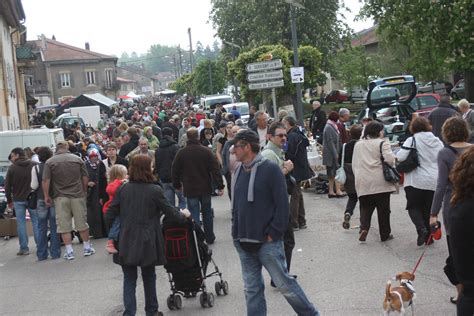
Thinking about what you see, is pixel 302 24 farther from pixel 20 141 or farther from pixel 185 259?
pixel 185 259

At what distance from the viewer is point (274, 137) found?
8.74 metres

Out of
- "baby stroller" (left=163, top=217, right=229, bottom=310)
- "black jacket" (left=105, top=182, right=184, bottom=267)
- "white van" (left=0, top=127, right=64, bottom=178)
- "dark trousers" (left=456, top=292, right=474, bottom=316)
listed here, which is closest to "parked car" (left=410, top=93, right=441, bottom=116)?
"white van" (left=0, top=127, right=64, bottom=178)

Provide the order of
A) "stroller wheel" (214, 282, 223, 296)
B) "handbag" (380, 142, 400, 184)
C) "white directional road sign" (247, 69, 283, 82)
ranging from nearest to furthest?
"stroller wheel" (214, 282, 223, 296)
"handbag" (380, 142, 400, 184)
"white directional road sign" (247, 69, 283, 82)

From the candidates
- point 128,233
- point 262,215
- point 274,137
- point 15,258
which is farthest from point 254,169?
point 15,258

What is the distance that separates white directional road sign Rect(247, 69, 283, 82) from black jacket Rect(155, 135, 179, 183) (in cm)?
842

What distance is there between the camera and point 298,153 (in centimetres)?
1188

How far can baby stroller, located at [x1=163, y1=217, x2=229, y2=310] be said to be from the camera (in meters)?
8.16

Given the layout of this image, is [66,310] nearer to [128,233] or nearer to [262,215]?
[128,233]

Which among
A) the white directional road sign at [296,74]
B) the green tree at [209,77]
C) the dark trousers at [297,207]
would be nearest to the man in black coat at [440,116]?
the dark trousers at [297,207]

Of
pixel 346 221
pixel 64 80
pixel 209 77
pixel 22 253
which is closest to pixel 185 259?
pixel 346 221

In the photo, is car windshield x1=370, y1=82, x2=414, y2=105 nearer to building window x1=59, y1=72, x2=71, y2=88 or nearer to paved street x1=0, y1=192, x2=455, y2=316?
paved street x1=0, y1=192, x2=455, y2=316

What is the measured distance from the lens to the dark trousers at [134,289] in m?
7.63

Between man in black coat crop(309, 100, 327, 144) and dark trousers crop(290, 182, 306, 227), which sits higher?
man in black coat crop(309, 100, 327, 144)

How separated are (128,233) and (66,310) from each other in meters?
1.99
